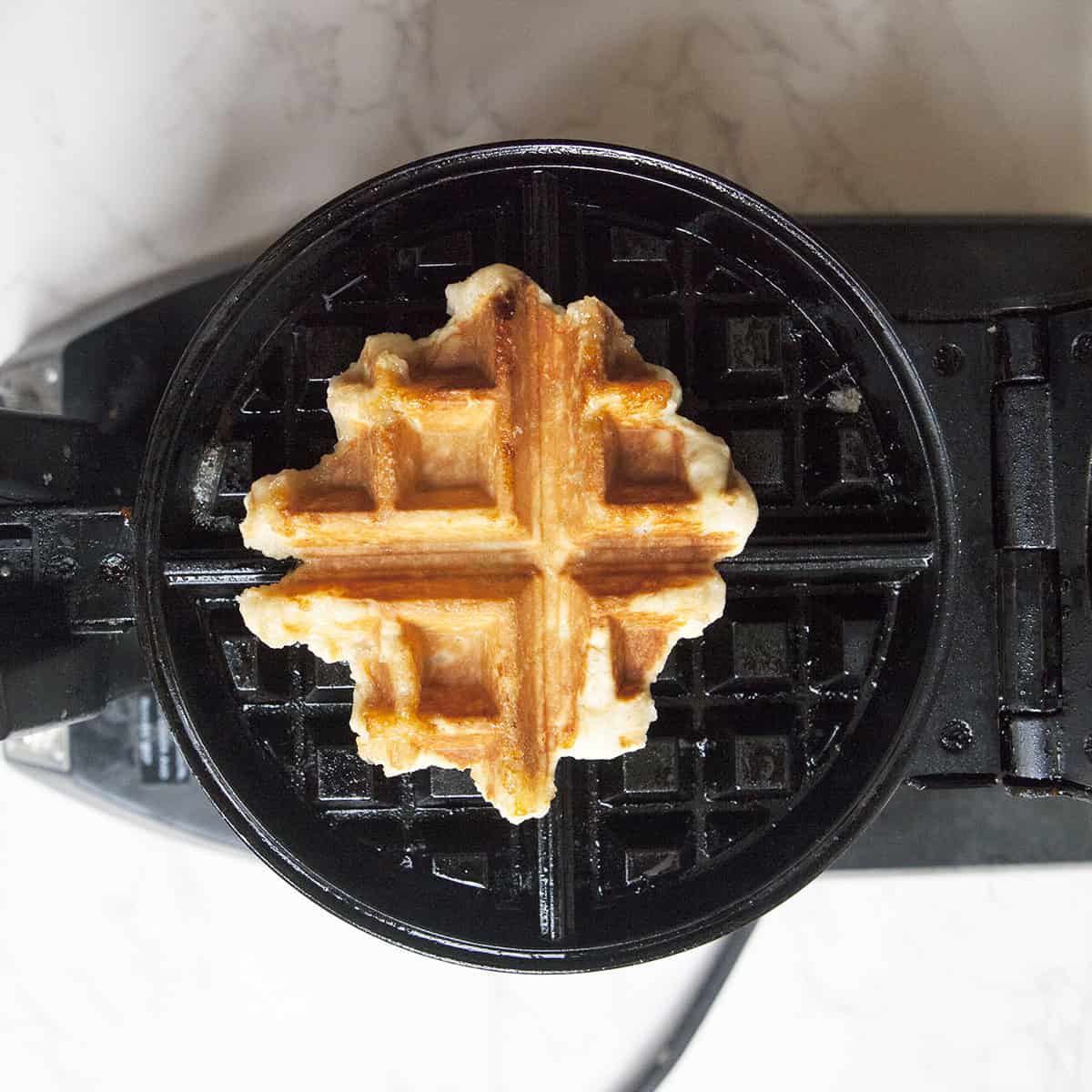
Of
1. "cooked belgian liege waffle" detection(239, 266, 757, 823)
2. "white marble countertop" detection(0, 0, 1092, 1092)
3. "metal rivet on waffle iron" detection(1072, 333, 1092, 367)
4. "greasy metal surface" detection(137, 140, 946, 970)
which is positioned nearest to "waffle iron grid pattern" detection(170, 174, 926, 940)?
"greasy metal surface" detection(137, 140, 946, 970)

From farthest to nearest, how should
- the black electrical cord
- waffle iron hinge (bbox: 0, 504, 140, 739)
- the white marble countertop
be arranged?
the black electrical cord → the white marble countertop → waffle iron hinge (bbox: 0, 504, 140, 739)

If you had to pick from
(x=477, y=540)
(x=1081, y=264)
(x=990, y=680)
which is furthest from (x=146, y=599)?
(x=1081, y=264)

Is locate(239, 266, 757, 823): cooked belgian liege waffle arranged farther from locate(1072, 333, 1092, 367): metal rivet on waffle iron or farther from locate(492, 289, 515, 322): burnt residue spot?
locate(1072, 333, 1092, 367): metal rivet on waffle iron

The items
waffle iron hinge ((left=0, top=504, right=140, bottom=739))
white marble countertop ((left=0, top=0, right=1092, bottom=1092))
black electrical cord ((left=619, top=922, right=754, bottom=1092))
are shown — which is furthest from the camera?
black electrical cord ((left=619, top=922, right=754, bottom=1092))

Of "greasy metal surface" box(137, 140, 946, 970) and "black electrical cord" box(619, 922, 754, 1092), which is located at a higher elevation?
"greasy metal surface" box(137, 140, 946, 970)

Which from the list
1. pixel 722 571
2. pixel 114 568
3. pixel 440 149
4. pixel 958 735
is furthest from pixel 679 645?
pixel 440 149

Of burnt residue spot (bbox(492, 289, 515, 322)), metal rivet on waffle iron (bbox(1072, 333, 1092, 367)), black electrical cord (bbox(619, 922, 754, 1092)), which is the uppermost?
burnt residue spot (bbox(492, 289, 515, 322))

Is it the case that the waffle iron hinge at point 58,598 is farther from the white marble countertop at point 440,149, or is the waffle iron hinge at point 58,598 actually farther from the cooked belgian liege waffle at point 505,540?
the white marble countertop at point 440,149
